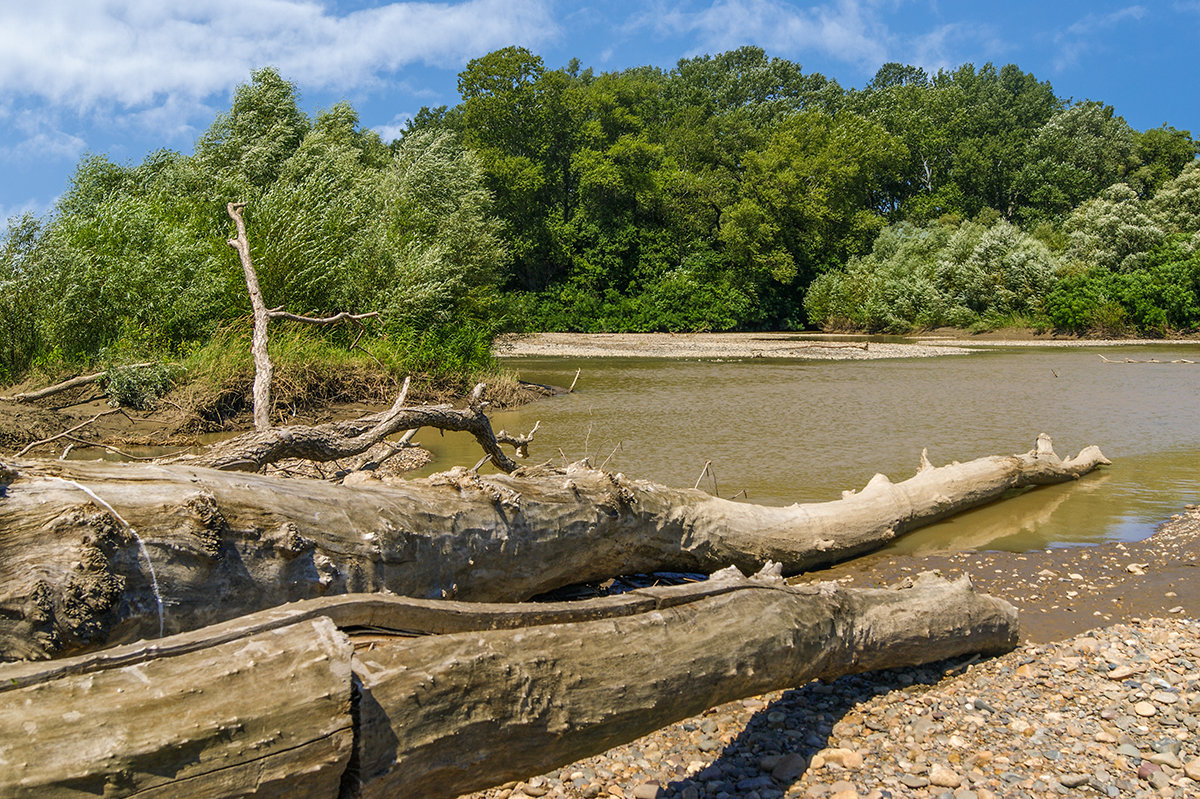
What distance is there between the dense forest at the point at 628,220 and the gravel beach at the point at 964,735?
687 cm

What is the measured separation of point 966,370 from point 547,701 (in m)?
20.7

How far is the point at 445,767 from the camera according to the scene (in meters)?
2.45

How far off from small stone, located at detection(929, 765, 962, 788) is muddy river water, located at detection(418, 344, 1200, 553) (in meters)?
3.54

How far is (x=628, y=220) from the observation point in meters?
45.6

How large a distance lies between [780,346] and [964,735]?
1140 inches

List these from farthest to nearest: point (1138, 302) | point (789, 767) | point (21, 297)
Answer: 1. point (1138, 302)
2. point (21, 297)
3. point (789, 767)

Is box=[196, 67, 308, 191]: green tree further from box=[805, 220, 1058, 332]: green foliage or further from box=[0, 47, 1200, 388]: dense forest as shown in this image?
box=[805, 220, 1058, 332]: green foliage

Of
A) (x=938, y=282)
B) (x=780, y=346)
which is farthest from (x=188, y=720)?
(x=938, y=282)

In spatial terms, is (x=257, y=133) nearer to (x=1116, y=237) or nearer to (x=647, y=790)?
(x=647, y=790)

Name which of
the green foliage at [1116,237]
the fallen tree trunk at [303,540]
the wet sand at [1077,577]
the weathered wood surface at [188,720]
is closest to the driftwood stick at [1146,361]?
the green foliage at [1116,237]

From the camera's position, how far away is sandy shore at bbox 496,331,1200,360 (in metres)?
27.8

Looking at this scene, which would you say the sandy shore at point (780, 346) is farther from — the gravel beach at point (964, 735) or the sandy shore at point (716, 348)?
the gravel beach at point (964, 735)

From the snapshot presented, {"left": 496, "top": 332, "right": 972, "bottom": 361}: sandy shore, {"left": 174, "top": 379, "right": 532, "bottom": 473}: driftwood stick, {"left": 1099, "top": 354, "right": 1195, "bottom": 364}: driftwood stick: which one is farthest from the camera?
{"left": 496, "top": 332, "right": 972, "bottom": 361}: sandy shore

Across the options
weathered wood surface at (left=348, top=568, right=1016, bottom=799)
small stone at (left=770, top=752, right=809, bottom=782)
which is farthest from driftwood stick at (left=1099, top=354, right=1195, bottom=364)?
small stone at (left=770, top=752, right=809, bottom=782)
